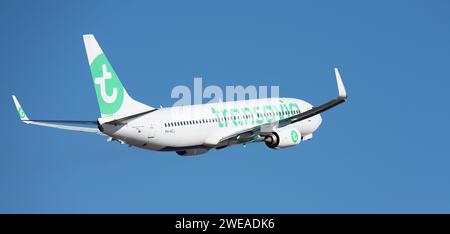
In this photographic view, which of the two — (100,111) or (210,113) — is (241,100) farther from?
(100,111)

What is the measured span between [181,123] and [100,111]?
313 inches

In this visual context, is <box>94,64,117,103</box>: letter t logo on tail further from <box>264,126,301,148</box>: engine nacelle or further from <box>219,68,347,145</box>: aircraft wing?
<box>264,126,301,148</box>: engine nacelle

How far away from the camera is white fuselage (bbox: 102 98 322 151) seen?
4459 inches

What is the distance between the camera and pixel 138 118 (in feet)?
371

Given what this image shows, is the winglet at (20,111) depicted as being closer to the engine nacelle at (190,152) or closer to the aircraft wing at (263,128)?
the engine nacelle at (190,152)

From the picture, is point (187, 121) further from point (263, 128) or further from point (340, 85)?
point (340, 85)

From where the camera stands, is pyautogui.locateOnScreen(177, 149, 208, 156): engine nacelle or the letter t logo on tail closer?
the letter t logo on tail

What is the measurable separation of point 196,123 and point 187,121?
3.31 feet

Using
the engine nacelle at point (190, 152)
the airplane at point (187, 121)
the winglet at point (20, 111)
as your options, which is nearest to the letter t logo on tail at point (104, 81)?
the airplane at point (187, 121)

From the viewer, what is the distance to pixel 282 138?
4766 inches

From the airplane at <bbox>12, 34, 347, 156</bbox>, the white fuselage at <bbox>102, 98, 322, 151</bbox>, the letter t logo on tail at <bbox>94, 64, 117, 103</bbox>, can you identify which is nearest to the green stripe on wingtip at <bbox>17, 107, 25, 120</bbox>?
the airplane at <bbox>12, 34, 347, 156</bbox>

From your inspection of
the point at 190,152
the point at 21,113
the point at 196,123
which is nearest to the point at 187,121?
the point at 196,123

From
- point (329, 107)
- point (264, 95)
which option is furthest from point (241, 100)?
point (329, 107)

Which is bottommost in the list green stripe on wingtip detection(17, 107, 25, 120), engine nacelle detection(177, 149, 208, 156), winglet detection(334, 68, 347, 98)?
engine nacelle detection(177, 149, 208, 156)
